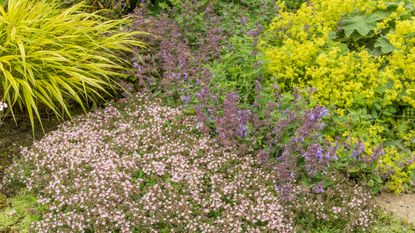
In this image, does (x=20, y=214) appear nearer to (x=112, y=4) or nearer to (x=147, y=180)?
(x=147, y=180)

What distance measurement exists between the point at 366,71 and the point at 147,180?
217 cm

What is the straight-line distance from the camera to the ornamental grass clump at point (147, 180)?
3701mm

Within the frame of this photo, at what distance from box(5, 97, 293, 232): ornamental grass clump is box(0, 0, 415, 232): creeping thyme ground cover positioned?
13mm

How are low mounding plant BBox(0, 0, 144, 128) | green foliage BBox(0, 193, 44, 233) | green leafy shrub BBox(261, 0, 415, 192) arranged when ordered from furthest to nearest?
low mounding plant BBox(0, 0, 144, 128)
green leafy shrub BBox(261, 0, 415, 192)
green foliage BBox(0, 193, 44, 233)

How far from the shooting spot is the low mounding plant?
4820 millimetres

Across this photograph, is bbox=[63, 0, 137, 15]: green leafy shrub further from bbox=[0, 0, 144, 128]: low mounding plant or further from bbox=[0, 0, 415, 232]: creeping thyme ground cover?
bbox=[0, 0, 144, 128]: low mounding plant

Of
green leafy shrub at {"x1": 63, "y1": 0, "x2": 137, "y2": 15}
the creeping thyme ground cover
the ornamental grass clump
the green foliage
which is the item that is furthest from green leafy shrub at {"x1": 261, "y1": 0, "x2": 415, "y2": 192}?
the green foliage

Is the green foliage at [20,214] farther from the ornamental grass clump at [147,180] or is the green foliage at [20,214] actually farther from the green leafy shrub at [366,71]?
the green leafy shrub at [366,71]

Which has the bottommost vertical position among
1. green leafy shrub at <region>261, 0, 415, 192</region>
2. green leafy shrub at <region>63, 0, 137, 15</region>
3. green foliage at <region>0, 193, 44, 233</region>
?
green foliage at <region>0, 193, 44, 233</region>

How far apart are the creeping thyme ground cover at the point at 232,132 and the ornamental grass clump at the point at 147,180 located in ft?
0.04

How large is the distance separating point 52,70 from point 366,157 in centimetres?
306

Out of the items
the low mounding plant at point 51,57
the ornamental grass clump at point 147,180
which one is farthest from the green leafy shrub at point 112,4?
the ornamental grass clump at point 147,180

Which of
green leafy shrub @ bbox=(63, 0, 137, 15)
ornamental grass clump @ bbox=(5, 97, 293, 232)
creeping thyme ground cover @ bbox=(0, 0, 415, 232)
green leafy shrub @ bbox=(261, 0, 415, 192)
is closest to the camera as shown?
ornamental grass clump @ bbox=(5, 97, 293, 232)

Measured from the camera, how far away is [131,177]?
4.07 m
